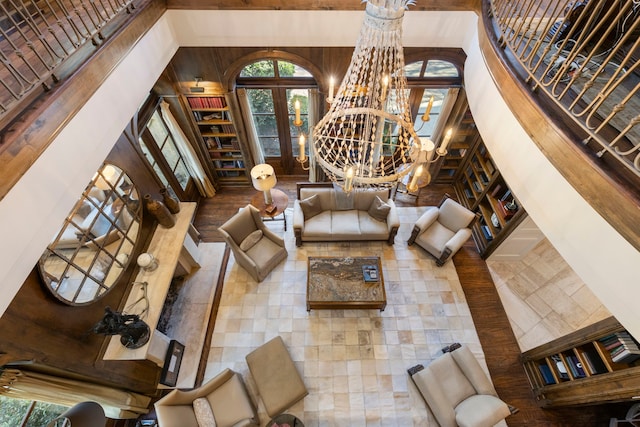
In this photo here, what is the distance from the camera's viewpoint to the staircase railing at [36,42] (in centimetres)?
194

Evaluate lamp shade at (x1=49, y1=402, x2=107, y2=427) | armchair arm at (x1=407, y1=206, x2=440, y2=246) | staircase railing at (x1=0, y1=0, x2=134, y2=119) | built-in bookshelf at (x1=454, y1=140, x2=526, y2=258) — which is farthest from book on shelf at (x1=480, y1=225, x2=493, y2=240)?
staircase railing at (x1=0, y1=0, x2=134, y2=119)

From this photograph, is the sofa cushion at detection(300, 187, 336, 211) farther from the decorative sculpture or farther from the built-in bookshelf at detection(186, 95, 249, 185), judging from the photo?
the decorative sculpture

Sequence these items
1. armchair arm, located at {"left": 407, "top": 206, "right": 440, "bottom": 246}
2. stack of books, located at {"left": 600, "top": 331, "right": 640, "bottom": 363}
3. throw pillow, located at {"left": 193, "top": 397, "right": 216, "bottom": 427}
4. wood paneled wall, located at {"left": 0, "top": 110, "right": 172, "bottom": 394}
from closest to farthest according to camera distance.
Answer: wood paneled wall, located at {"left": 0, "top": 110, "right": 172, "bottom": 394} → stack of books, located at {"left": 600, "top": 331, "right": 640, "bottom": 363} → throw pillow, located at {"left": 193, "top": 397, "right": 216, "bottom": 427} → armchair arm, located at {"left": 407, "top": 206, "right": 440, "bottom": 246}

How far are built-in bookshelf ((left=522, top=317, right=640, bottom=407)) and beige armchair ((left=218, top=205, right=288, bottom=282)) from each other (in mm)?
3837

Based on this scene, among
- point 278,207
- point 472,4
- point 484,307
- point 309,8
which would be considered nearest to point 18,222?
point 278,207

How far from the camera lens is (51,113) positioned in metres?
2.09

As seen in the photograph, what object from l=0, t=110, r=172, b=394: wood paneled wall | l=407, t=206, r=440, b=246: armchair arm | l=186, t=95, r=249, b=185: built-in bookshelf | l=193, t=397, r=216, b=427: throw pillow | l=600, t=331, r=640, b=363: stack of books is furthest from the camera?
l=186, t=95, r=249, b=185: built-in bookshelf

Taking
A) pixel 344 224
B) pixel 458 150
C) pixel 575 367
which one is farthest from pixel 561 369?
pixel 458 150

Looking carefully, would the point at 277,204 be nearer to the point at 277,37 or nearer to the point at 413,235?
the point at 413,235

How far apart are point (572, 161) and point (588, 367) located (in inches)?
107

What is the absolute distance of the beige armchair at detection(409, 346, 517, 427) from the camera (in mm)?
3195

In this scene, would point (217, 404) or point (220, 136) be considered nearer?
point (217, 404)

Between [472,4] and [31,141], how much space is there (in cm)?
477

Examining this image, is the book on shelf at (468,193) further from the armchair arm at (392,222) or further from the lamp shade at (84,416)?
the lamp shade at (84,416)
